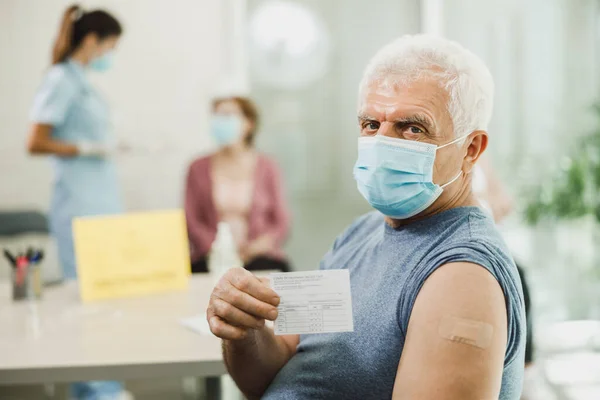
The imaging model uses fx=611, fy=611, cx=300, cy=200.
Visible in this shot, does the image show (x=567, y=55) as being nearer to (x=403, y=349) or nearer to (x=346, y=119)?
(x=346, y=119)

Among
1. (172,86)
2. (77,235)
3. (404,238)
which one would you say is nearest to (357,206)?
(172,86)

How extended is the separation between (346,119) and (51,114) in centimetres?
188

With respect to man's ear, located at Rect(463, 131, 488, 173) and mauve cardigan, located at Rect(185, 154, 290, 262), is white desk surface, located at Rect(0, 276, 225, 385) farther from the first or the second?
mauve cardigan, located at Rect(185, 154, 290, 262)

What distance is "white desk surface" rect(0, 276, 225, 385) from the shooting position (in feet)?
4.08

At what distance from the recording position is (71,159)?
8.66ft

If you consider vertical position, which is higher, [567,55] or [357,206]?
[567,55]

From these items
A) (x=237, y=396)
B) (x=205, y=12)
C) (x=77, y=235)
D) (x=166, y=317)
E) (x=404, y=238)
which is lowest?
(x=237, y=396)

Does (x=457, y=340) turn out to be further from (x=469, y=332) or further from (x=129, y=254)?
(x=129, y=254)

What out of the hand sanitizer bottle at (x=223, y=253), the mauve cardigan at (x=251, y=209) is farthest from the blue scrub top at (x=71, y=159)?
the hand sanitizer bottle at (x=223, y=253)

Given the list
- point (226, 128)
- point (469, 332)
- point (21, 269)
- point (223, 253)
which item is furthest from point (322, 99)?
point (469, 332)

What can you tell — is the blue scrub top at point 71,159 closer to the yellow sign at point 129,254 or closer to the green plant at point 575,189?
the yellow sign at point 129,254

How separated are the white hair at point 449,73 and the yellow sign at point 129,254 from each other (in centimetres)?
99

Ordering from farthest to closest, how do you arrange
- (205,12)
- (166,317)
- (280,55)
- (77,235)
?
(280,55) < (205,12) < (77,235) < (166,317)

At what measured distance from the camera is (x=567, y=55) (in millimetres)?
3594
